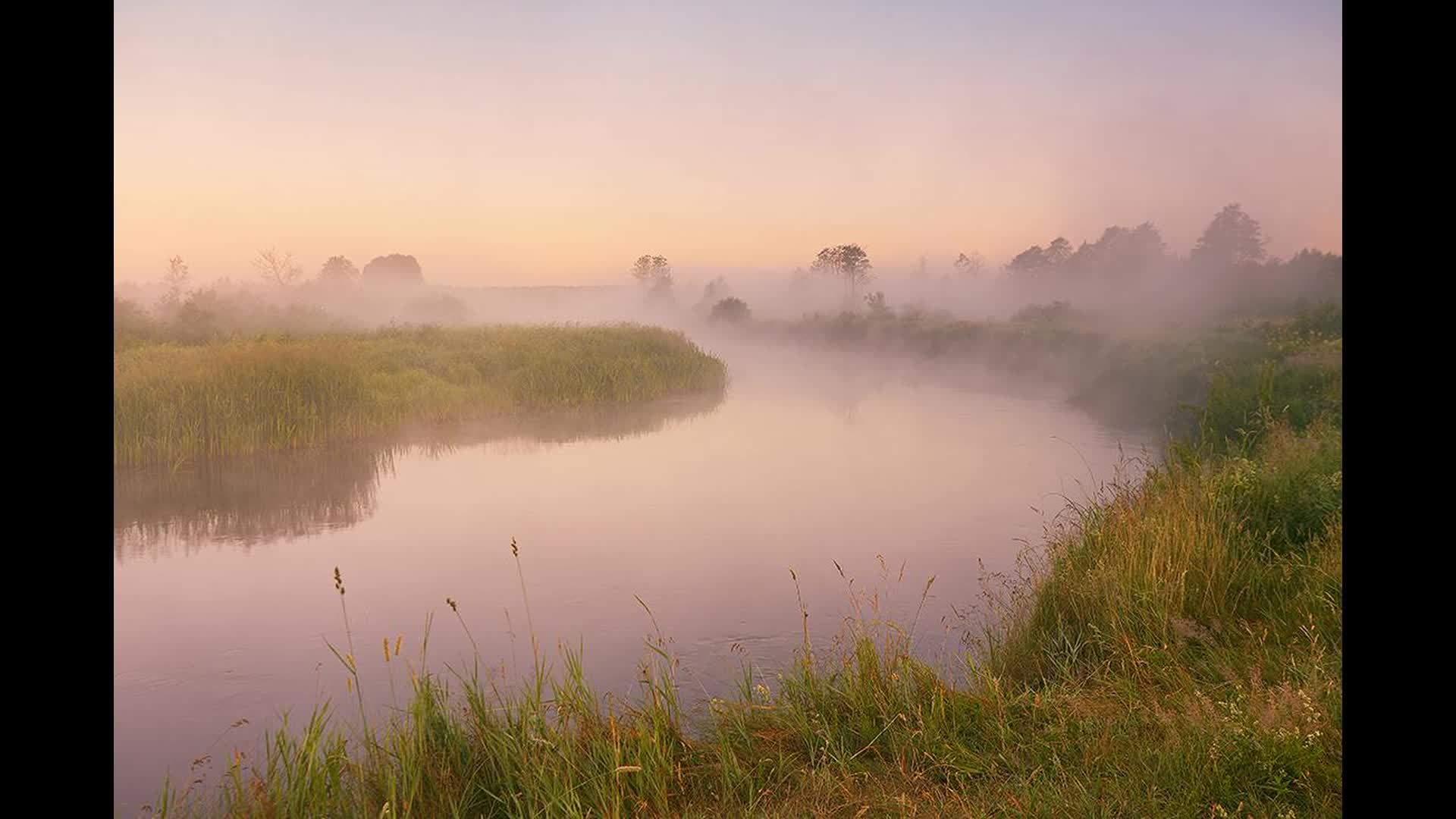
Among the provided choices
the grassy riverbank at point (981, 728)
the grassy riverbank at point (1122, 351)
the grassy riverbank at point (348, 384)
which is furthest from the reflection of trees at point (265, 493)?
the grassy riverbank at point (1122, 351)

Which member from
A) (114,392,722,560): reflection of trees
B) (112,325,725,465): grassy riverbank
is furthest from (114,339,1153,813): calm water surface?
(112,325,725,465): grassy riverbank

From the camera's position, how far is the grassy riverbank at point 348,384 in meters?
17.1

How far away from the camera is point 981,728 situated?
4.96m

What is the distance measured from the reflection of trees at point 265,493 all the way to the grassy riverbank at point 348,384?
2.31 ft

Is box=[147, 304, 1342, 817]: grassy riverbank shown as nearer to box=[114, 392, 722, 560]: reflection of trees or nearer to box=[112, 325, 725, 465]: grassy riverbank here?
box=[114, 392, 722, 560]: reflection of trees

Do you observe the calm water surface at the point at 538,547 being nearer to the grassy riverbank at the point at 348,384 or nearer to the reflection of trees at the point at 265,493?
the reflection of trees at the point at 265,493

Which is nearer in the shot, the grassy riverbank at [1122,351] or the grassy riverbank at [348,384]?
the grassy riverbank at [348,384]

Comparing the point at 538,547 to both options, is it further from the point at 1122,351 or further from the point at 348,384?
the point at 1122,351

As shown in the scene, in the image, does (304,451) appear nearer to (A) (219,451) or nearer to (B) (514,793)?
(A) (219,451)

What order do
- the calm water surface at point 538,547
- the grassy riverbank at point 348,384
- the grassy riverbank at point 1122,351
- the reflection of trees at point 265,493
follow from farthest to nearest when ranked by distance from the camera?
the grassy riverbank at point 1122,351
the grassy riverbank at point 348,384
the reflection of trees at point 265,493
the calm water surface at point 538,547
